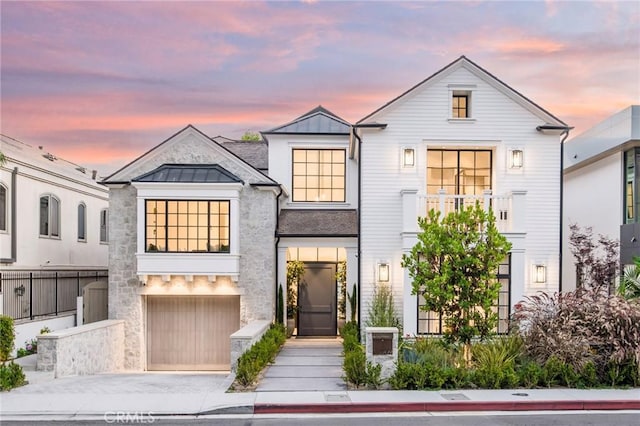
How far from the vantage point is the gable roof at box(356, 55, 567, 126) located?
16953 millimetres

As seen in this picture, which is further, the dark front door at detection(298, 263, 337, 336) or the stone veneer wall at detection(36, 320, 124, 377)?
the dark front door at detection(298, 263, 337, 336)

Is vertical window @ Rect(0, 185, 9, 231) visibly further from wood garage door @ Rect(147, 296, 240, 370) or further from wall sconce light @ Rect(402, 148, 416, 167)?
wall sconce light @ Rect(402, 148, 416, 167)

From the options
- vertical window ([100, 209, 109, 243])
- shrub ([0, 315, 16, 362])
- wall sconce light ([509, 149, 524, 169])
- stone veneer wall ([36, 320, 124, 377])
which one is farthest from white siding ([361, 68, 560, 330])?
vertical window ([100, 209, 109, 243])

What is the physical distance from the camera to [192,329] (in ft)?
60.9

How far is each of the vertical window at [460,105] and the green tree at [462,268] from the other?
5.08m

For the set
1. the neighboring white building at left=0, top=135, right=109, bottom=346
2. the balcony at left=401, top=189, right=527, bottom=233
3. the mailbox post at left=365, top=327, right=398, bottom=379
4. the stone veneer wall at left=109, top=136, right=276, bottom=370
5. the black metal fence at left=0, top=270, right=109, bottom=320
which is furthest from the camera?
the stone veneer wall at left=109, top=136, right=276, bottom=370

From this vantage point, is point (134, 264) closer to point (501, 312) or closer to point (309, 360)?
point (309, 360)

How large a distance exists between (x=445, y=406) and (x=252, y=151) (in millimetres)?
14173

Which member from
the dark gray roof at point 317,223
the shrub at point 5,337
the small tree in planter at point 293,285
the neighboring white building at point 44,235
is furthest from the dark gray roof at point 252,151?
the shrub at point 5,337

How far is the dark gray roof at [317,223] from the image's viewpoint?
1870 cm

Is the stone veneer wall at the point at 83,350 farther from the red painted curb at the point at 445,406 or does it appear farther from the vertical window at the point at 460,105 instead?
the vertical window at the point at 460,105

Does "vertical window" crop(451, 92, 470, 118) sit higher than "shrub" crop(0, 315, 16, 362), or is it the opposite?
"vertical window" crop(451, 92, 470, 118)

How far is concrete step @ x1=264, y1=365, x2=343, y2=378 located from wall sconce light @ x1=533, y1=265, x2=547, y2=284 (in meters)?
6.67

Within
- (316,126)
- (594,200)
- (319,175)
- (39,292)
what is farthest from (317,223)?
(594,200)
